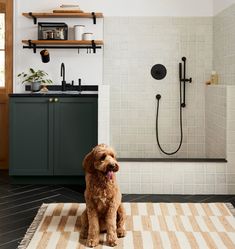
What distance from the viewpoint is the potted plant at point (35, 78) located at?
6059 mm

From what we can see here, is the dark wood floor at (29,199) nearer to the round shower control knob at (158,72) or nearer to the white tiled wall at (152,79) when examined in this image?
the white tiled wall at (152,79)

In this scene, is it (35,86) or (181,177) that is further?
(35,86)

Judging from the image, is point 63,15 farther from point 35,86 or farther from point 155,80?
point 155,80

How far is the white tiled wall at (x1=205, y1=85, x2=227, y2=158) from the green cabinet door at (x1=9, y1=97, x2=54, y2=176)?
173 cm

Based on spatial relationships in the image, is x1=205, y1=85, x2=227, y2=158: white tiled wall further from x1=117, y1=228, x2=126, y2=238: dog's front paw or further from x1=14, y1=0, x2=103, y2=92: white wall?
x1=117, y1=228, x2=126, y2=238: dog's front paw

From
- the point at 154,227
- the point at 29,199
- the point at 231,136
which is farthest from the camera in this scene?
the point at 231,136

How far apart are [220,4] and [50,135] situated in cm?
233

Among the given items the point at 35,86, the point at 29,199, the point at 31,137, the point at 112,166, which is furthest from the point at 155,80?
the point at 112,166

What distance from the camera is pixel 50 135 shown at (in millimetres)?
5605

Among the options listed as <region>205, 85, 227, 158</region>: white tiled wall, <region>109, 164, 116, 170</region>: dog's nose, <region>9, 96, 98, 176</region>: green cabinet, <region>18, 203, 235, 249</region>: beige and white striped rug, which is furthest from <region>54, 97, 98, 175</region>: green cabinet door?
<region>109, 164, 116, 170</region>: dog's nose

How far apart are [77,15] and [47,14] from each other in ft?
1.11

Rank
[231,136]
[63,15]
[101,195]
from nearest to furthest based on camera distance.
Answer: [101,195] → [231,136] → [63,15]

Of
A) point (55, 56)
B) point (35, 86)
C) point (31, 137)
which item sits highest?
point (55, 56)

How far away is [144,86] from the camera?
246 inches
